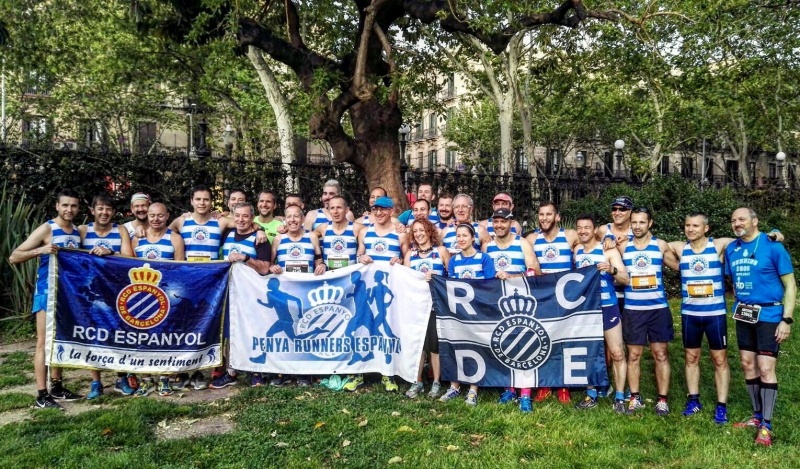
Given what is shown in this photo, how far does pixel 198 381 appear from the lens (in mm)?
5914

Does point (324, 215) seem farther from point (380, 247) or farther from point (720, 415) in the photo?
point (720, 415)

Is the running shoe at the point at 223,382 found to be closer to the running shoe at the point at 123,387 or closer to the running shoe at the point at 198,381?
the running shoe at the point at 198,381

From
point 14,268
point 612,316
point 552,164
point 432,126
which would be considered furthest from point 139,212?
point 432,126

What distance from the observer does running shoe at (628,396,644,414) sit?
5.30 meters

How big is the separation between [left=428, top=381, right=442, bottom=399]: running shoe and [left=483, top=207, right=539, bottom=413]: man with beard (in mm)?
637

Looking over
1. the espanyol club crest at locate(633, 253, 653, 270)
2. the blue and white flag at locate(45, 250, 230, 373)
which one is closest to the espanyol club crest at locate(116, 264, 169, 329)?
the blue and white flag at locate(45, 250, 230, 373)

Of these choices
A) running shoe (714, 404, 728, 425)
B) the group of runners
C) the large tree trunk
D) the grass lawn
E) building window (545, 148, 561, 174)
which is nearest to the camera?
the grass lawn

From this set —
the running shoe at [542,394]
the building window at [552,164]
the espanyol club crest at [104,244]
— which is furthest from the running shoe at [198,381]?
the building window at [552,164]

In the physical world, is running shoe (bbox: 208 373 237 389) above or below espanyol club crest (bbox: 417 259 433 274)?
below

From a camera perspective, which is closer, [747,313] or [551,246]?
[747,313]

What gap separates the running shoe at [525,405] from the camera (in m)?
5.23

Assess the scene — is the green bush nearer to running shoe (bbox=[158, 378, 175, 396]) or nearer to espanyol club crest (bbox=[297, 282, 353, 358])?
running shoe (bbox=[158, 378, 175, 396])

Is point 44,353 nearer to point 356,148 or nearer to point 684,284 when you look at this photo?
point 356,148

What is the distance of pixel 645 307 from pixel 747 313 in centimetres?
82
